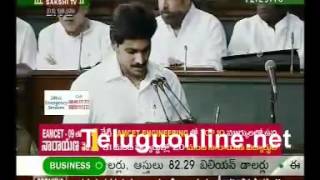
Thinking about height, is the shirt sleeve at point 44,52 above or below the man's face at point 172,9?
below

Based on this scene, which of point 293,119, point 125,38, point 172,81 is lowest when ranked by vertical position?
point 293,119

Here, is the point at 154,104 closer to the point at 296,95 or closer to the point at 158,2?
the point at 158,2

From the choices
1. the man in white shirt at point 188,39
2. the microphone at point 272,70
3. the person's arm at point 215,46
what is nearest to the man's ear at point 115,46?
the man in white shirt at point 188,39

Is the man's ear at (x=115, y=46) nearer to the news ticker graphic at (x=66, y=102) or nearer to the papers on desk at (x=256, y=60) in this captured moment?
the news ticker graphic at (x=66, y=102)

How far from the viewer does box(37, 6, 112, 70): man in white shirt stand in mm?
4750

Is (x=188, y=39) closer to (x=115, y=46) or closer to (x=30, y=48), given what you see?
(x=115, y=46)

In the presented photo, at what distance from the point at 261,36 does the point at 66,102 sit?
1522 millimetres

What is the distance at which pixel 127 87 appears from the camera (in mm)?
4770

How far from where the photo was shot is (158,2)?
4.74 meters

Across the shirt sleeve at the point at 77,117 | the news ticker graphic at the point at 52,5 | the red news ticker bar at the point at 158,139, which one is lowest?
the red news ticker bar at the point at 158,139

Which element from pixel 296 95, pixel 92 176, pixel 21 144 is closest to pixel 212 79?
pixel 296 95

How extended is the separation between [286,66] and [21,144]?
80.9 inches

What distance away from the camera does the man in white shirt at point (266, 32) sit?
15.6 ft

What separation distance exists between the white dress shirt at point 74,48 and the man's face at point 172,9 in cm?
43
